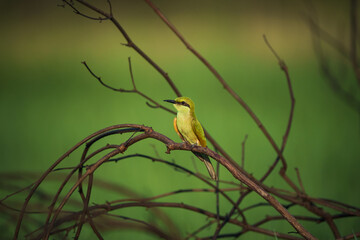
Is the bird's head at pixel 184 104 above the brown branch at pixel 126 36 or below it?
below

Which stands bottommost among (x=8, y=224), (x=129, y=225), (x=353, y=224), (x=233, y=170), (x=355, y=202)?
(x=8, y=224)

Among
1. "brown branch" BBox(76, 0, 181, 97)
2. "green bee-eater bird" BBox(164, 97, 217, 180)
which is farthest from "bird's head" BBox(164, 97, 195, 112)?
"brown branch" BBox(76, 0, 181, 97)

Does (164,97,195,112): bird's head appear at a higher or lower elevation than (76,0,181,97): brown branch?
lower

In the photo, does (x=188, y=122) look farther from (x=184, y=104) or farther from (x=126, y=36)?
(x=126, y=36)

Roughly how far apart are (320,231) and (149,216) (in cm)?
69

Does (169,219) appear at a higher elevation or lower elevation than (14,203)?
higher

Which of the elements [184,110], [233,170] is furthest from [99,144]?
[233,170]

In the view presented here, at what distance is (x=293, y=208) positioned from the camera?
1604 mm

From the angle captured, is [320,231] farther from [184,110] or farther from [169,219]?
[184,110]

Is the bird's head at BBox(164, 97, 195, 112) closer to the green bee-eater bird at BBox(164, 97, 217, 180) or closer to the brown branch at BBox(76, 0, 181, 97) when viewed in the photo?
the green bee-eater bird at BBox(164, 97, 217, 180)

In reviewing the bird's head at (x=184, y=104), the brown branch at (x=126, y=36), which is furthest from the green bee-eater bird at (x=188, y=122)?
the brown branch at (x=126, y=36)

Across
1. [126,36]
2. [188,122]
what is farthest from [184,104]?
[126,36]

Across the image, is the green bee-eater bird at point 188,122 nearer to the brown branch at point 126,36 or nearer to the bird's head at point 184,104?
the bird's head at point 184,104

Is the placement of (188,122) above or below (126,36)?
below
